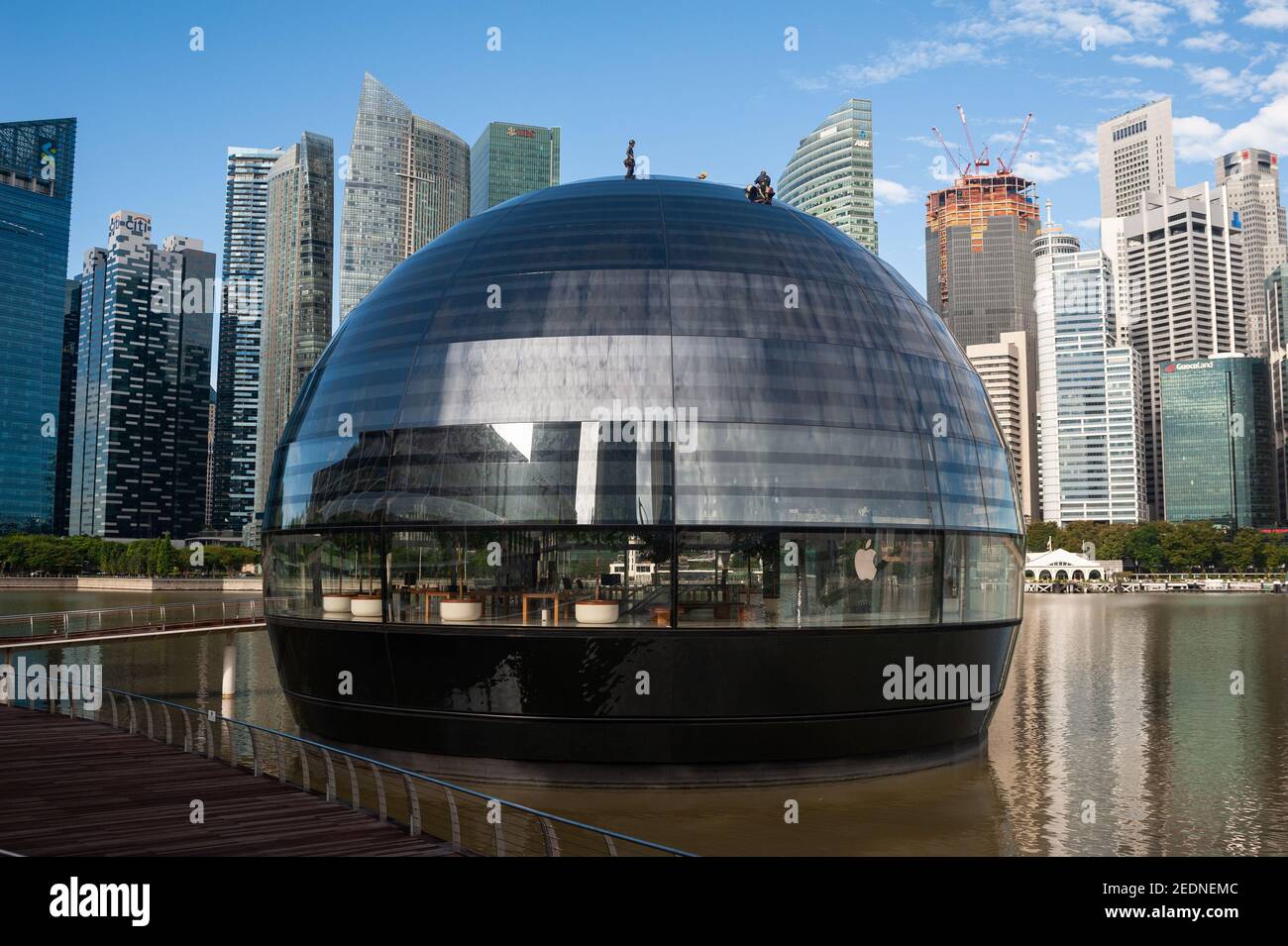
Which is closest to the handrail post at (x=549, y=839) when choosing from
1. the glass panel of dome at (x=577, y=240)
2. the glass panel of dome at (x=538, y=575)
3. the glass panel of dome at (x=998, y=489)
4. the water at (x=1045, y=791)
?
the water at (x=1045, y=791)

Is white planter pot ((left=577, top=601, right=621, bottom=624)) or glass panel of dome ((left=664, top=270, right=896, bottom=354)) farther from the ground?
glass panel of dome ((left=664, top=270, right=896, bottom=354))

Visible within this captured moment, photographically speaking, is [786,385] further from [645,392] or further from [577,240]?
[577,240]

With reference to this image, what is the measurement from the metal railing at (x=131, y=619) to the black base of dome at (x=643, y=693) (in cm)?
1840

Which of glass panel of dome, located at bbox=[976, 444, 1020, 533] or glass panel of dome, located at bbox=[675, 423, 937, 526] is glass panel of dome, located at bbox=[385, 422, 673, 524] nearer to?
glass panel of dome, located at bbox=[675, 423, 937, 526]

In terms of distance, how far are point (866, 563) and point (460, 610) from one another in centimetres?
850

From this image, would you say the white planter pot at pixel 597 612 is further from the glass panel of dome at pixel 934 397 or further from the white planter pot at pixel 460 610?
the glass panel of dome at pixel 934 397

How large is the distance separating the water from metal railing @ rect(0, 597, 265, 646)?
509cm

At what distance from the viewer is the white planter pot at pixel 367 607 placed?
23562mm

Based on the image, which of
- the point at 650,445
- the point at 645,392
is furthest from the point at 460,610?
the point at 645,392

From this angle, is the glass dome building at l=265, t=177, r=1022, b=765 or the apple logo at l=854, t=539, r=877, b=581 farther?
the apple logo at l=854, t=539, r=877, b=581

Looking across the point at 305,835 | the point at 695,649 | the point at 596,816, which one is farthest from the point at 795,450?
the point at 305,835

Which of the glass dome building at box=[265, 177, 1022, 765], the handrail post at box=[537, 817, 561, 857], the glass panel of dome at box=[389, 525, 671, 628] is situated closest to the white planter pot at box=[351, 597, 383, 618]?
the glass dome building at box=[265, 177, 1022, 765]

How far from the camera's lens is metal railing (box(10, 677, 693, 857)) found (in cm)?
1467
